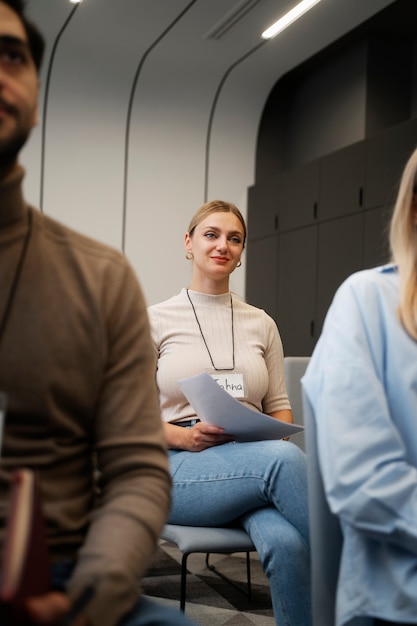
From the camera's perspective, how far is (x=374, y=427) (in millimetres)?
1294

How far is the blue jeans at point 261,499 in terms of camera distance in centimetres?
195

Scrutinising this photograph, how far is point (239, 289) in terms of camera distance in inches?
319

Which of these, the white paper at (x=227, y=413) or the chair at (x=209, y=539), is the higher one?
the white paper at (x=227, y=413)

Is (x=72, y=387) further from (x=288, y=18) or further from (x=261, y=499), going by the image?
(x=288, y=18)

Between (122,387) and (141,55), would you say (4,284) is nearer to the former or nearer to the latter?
(122,387)

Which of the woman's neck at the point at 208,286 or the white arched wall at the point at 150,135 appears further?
the white arched wall at the point at 150,135

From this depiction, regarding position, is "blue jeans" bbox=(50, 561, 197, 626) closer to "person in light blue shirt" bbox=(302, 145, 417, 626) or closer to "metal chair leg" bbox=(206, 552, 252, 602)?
"person in light blue shirt" bbox=(302, 145, 417, 626)

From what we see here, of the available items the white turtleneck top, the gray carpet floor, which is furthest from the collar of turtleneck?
the gray carpet floor

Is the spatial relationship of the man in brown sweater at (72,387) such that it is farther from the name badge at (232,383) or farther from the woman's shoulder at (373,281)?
the name badge at (232,383)

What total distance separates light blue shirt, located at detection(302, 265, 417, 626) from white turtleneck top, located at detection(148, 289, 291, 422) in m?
1.09

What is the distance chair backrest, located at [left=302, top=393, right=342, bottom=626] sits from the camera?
4.55 ft

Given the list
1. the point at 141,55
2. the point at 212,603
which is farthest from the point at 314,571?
the point at 141,55

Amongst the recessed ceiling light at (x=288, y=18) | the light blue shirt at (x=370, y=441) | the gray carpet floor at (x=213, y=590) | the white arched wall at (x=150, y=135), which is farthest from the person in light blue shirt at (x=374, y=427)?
the white arched wall at (x=150, y=135)

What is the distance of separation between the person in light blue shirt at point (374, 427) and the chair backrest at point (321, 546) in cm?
5
